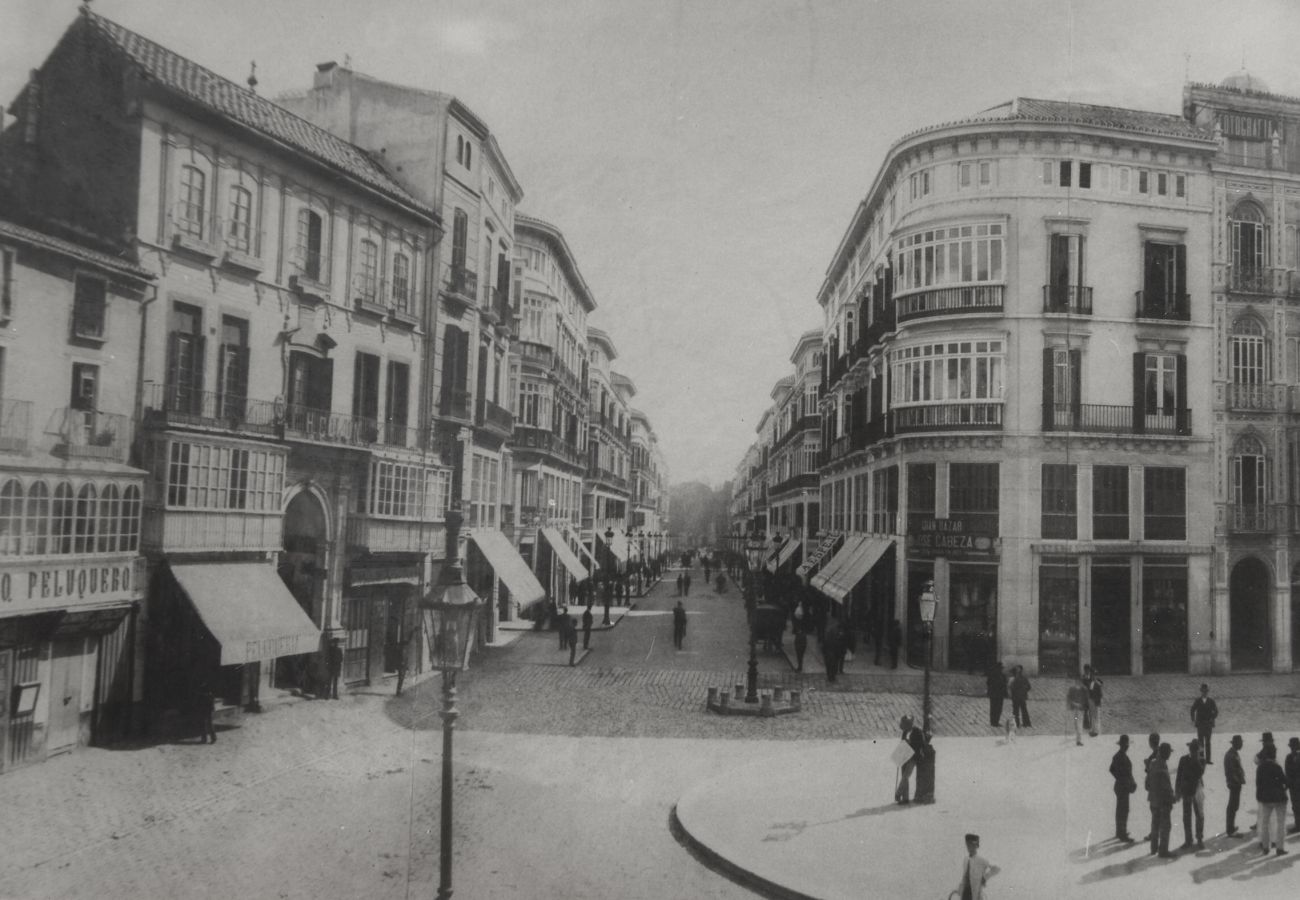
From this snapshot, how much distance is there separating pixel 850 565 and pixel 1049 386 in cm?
938

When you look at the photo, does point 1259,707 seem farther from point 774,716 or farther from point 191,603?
point 191,603

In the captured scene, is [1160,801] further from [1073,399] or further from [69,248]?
[1073,399]

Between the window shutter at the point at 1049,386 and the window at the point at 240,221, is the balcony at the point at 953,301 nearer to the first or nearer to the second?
the window shutter at the point at 1049,386

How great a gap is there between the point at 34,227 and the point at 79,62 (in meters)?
2.38

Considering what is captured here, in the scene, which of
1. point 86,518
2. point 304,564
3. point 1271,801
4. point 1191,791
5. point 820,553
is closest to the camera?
point 1271,801

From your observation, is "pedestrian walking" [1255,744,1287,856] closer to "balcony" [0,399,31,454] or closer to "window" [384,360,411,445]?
"window" [384,360,411,445]

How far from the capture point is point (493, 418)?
22719mm

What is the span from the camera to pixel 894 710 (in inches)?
854

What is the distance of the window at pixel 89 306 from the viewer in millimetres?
12586

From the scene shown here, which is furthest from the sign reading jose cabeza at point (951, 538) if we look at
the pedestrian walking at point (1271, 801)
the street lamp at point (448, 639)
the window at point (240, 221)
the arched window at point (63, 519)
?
the arched window at point (63, 519)

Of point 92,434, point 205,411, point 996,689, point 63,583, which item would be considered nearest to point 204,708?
point 63,583

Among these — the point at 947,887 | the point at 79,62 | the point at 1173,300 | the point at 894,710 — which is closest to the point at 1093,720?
the point at 894,710

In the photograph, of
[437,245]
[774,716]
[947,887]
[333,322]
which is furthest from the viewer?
[774,716]

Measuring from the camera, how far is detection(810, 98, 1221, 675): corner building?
26.9m
